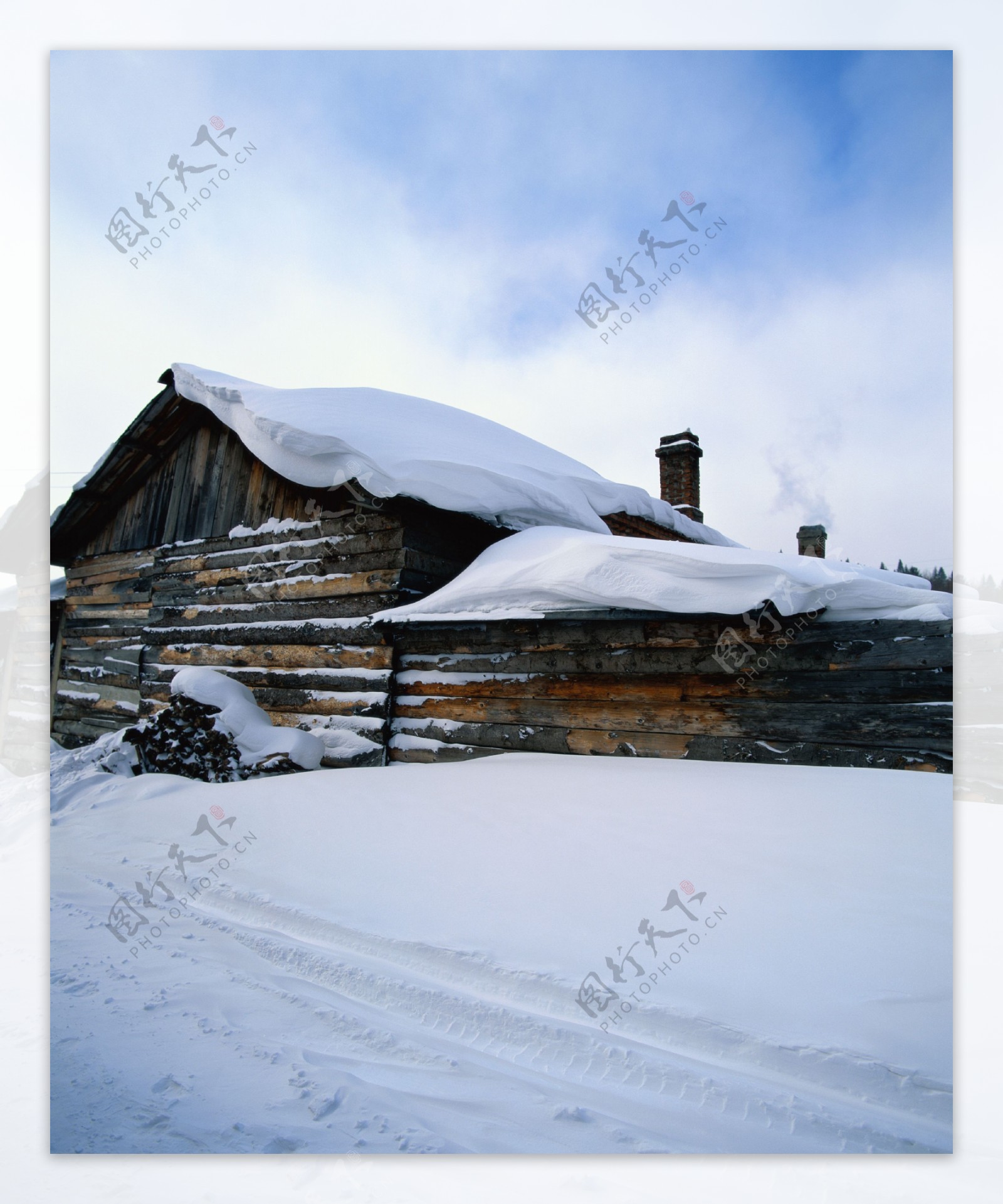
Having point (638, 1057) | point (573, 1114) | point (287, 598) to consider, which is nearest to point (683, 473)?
point (287, 598)

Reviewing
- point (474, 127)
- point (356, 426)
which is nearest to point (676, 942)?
point (474, 127)

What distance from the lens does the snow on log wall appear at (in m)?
6.43

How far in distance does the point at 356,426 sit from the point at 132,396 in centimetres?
177

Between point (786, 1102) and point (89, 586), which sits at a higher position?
point (89, 586)

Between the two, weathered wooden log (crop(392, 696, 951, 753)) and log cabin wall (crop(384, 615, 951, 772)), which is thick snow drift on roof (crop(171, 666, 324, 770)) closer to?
log cabin wall (crop(384, 615, 951, 772))

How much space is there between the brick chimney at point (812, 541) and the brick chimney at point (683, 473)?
1.76 metres

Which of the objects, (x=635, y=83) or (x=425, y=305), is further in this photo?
(x=425, y=305)

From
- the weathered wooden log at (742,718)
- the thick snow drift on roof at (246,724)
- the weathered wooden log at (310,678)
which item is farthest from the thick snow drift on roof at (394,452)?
the thick snow drift on roof at (246,724)

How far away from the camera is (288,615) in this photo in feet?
24.0

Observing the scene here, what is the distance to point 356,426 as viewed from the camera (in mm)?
6457

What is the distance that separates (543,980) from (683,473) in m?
11.3

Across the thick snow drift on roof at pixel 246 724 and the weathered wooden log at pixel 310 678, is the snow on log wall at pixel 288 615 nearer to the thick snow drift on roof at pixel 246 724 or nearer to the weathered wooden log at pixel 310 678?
the weathered wooden log at pixel 310 678

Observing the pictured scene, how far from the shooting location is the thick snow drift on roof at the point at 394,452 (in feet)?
19.9

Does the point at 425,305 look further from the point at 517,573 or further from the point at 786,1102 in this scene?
the point at 786,1102
